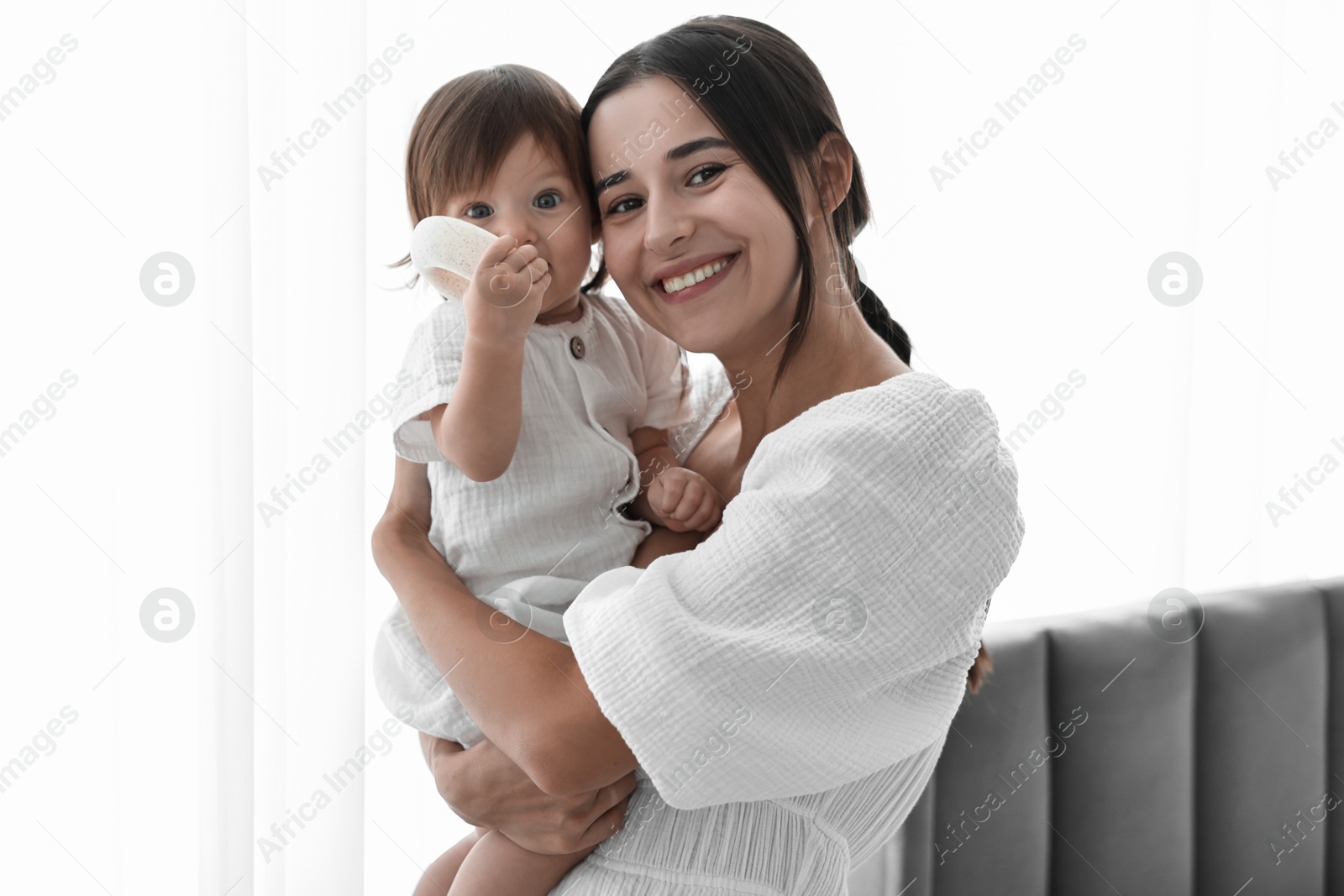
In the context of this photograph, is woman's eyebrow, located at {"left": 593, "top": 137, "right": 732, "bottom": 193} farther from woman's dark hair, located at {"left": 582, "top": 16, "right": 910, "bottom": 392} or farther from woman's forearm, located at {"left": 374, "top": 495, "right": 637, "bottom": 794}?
woman's forearm, located at {"left": 374, "top": 495, "right": 637, "bottom": 794}

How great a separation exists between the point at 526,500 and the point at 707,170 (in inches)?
13.9

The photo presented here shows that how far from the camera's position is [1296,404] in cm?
222

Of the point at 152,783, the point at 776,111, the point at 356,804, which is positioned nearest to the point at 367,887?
the point at 356,804

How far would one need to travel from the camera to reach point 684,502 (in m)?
1.01

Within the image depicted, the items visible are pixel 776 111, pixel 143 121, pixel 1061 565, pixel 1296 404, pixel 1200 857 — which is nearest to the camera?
pixel 776 111

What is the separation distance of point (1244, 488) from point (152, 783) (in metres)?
2.09

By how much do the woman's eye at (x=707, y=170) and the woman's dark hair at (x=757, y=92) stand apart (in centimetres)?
3

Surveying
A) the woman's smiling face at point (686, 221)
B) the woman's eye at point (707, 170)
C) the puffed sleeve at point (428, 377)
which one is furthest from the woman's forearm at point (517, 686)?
the woman's eye at point (707, 170)

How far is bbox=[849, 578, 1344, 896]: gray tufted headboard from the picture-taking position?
1.50 metres

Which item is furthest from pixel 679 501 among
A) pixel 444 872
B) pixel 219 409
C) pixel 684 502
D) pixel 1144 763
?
pixel 1144 763

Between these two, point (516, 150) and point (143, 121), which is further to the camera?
point (143, 121)

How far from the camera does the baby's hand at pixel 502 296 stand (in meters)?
0.86

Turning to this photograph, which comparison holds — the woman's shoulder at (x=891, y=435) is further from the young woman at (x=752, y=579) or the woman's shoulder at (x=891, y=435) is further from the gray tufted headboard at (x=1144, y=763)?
the gray tufted headboard at (x=1144, y=763)

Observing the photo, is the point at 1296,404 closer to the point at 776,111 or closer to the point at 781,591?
the point at 776,111
